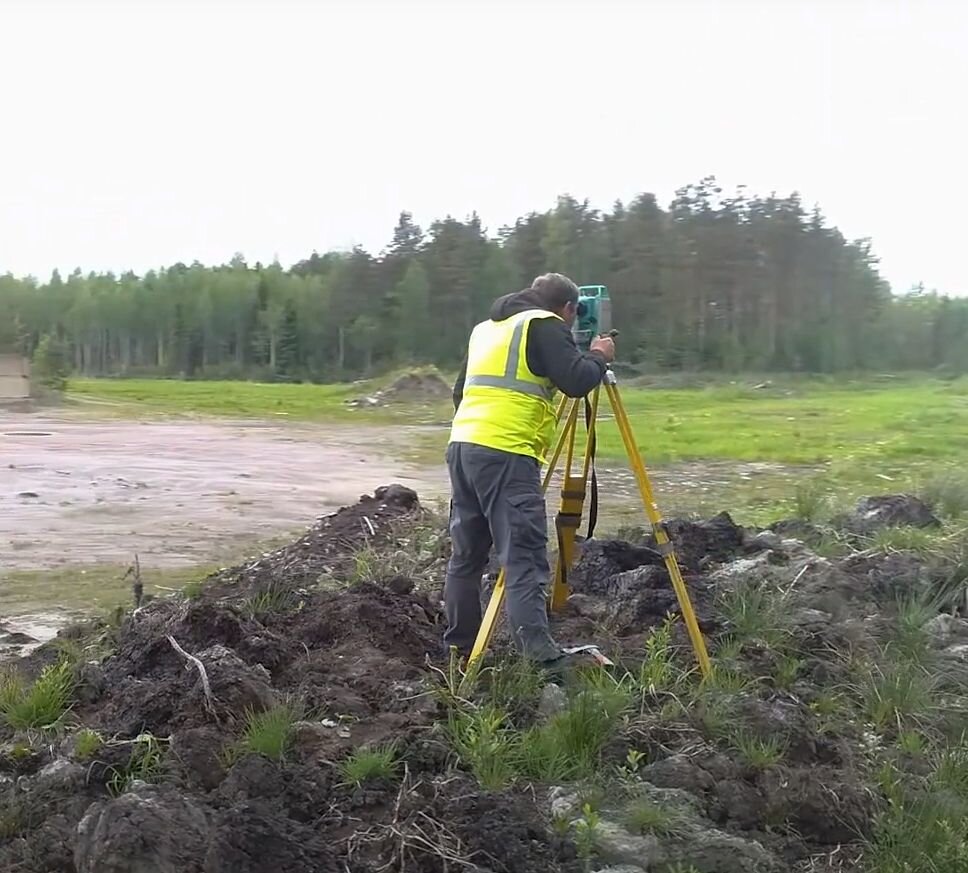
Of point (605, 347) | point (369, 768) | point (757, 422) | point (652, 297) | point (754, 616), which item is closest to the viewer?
point (369, 768)

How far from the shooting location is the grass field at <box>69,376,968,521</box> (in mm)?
16312

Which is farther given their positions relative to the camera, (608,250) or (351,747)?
(608,250)

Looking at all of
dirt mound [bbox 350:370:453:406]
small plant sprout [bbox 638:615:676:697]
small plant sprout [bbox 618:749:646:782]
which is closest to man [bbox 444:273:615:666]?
small plant sprout [bbox 638:615:676:697]

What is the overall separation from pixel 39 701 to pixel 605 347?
9.20ft

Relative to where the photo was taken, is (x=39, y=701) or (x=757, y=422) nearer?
(x=39, y=701)

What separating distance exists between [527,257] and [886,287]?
85.9ft

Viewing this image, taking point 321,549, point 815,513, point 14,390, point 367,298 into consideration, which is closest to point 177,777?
point 321,549

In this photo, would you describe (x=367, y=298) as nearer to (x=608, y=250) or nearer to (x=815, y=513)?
(x=608, y=250)

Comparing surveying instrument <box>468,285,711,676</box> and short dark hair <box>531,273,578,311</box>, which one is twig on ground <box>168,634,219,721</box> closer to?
surveying instrument <box>468,285,711,676</box>

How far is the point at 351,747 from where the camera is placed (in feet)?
13.6

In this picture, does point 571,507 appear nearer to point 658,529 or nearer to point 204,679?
point 658,529

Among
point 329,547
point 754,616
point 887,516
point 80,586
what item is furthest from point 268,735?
point 887,516

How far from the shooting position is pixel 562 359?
4.67 m

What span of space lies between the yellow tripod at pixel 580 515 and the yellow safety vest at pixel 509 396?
0.30m
